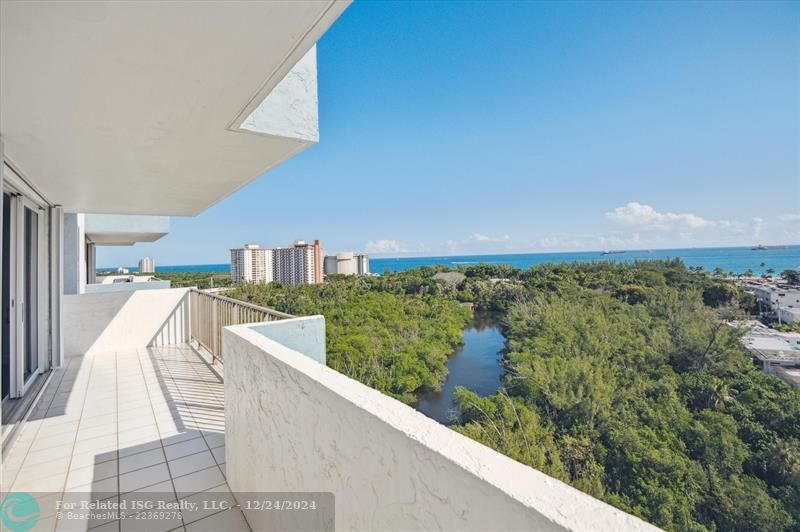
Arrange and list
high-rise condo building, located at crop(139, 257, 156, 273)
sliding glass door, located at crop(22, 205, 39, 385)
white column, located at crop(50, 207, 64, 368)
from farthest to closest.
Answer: high-rise condo building, located at crop(139, 257, 156, 273), white column, located at crop(50, 207, 64, 368), sliding glass door, located at crop(22, 205, 39, 385)

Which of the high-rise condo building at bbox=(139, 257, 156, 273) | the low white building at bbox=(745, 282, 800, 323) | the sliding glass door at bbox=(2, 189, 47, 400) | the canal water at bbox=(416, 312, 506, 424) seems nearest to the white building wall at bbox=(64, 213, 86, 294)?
the sliding glass door at bbox=(2, 189, 47, 400)

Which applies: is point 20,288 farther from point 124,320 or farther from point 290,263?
point 290,263

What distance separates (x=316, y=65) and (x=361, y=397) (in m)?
2.25

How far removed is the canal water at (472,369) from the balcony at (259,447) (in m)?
10.9

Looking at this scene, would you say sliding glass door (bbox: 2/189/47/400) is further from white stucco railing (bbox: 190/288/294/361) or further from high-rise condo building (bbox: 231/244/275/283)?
high-rise condo building (bbox: 231/244/275/283)

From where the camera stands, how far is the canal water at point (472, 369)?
1694 cm

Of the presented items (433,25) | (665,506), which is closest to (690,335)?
(665,506)

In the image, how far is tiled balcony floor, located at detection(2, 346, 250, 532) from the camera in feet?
6.99

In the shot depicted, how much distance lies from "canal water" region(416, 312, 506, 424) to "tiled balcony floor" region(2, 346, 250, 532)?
10903 mm

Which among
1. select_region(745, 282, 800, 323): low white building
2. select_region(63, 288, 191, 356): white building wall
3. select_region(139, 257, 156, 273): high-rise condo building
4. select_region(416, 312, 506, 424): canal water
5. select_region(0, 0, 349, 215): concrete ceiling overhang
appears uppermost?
select_region(0, 0, 349, 215): concrete ceiling overhang

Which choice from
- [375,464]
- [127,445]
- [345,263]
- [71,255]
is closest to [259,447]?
[375,464]

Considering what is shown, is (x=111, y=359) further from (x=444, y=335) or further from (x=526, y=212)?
(x=526, y=212)

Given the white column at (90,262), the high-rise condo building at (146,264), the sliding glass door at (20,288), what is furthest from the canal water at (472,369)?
the high-rise condo building at (146,264)

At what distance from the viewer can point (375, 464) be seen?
89cm
